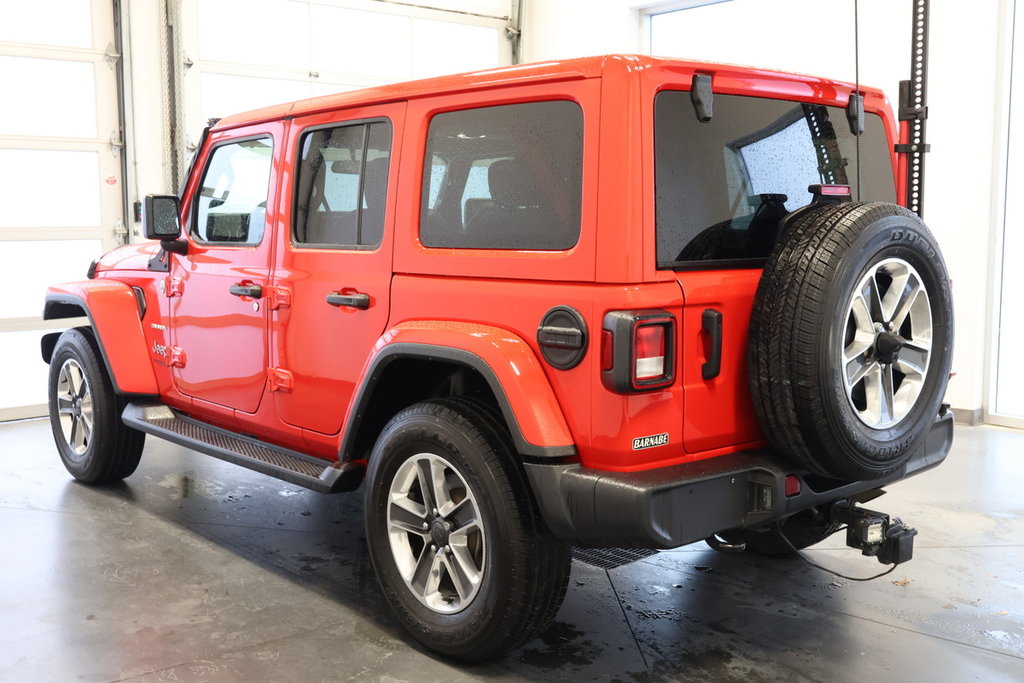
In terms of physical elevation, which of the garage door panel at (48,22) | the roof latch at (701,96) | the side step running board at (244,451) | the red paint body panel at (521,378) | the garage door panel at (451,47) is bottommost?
the side step running board at (244,451)

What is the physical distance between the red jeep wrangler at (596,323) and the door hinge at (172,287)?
857mm

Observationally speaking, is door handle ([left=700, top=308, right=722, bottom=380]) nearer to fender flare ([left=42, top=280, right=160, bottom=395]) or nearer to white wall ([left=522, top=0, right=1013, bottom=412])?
fender flare ([left=42, top=280, right=160, bottom=395])

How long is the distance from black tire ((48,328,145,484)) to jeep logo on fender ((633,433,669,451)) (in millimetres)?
3119

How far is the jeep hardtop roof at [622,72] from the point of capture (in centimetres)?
259

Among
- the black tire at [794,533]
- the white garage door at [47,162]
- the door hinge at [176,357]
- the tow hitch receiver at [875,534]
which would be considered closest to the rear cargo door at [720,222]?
the tow hitch receiver at [875,534]

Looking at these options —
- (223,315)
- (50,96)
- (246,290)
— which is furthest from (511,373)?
(50,96)

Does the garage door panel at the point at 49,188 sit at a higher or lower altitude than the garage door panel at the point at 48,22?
lower

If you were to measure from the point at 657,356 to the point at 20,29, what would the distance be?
241 inches

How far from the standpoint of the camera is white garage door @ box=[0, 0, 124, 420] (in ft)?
22.6

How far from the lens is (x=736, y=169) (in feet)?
9.09

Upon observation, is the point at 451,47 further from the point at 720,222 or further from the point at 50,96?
the point at 720,222

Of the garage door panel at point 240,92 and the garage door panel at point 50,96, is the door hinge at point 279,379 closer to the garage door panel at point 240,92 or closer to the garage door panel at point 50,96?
the garage door panel at point 50,96

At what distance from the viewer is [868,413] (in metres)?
2.73

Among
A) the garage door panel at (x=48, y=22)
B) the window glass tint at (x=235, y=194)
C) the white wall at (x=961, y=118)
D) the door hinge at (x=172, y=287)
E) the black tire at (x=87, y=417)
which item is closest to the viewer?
the window glass tint at (x=235, y=194)
